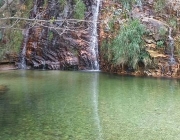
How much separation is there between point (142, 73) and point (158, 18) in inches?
150

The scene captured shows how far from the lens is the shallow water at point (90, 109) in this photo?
7668 mm

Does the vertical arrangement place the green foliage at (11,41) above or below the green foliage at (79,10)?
below

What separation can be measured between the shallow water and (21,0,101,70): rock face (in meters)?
4.73

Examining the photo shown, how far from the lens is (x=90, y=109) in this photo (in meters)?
9.95

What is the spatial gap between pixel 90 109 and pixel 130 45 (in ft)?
26.4

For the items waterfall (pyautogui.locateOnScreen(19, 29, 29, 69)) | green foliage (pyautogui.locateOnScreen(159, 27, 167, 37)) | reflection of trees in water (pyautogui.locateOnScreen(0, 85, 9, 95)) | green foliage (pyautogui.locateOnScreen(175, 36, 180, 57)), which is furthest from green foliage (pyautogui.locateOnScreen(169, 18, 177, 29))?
reflection of trees in water (pyautogui.locateOnScreen(0, 85, 9, 95))

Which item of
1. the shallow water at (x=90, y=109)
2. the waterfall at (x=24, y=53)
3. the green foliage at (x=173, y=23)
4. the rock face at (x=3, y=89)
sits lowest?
the shallow water at (x=90, y=109)

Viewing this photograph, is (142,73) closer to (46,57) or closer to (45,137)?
(46,57)

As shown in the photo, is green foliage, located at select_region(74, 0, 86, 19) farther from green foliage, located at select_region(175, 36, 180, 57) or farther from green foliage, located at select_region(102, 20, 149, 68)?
green foliage, located at select_region(175, 36, 180, 57)

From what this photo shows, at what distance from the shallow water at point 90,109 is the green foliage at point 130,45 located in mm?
2305

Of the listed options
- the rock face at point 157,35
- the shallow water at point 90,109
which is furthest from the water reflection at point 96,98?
the rock face at point 157,35

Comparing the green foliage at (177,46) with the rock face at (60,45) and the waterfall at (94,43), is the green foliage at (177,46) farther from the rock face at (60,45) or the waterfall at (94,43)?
the rock face at (60,45)

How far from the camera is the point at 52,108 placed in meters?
10.1

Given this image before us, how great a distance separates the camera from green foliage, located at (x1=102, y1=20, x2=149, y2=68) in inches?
683
